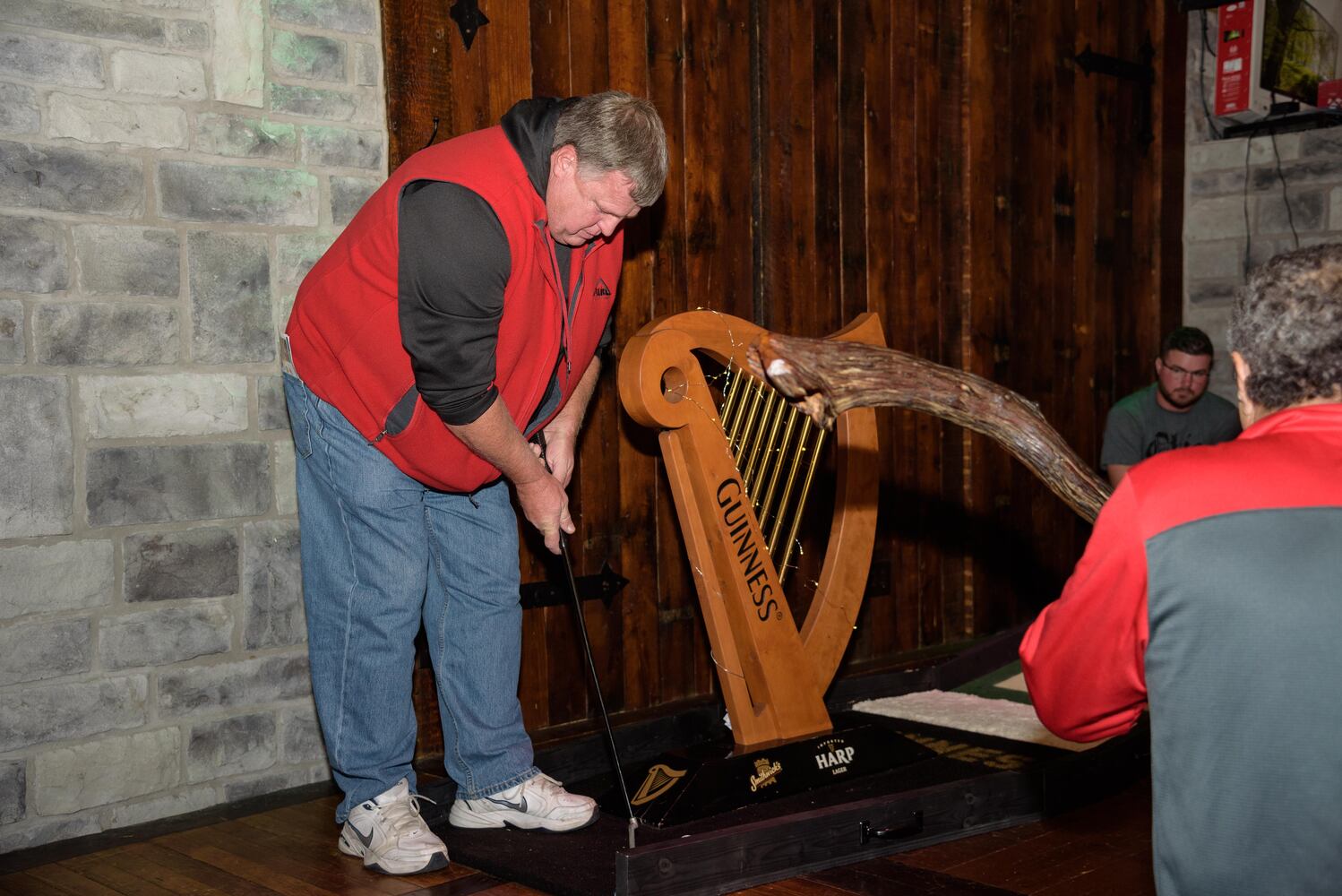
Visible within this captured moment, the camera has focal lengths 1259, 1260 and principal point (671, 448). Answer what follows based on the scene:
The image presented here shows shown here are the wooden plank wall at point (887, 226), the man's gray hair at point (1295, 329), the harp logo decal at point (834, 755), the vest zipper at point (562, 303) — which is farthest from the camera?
the wooden plank wall at point (887, 226)

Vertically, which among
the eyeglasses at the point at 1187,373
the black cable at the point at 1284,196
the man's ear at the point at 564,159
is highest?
the black cable at the point at 1284,196

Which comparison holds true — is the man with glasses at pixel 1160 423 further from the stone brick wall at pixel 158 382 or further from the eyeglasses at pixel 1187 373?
the stone brick wall at pixel 158 382

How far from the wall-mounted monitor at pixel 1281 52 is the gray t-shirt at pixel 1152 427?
139cm

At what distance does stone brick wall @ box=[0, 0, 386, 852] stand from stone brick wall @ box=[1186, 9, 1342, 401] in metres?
3.54

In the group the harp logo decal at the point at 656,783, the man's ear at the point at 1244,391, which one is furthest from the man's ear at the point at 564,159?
the man's ear at the point at 1244,391

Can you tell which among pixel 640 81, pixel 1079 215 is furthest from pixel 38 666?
pixel 1079 215

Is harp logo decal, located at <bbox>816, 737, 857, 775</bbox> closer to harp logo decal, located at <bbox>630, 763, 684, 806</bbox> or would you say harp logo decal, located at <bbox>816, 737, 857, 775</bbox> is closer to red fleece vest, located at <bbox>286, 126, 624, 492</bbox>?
harp logo decal, located at <bbox>630, 763, 684, 806</bbox>

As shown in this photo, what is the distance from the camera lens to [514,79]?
10.4ft

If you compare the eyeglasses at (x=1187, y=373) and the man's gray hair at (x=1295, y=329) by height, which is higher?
the man's gray hair at (x=1295, y=329)

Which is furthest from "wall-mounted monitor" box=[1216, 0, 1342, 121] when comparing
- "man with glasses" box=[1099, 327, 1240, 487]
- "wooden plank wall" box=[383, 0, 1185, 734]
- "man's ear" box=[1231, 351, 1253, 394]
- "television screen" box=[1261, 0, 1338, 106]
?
"man's ear" box=[1231, 351, 1253, 394]

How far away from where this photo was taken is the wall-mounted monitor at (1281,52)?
15.7ft

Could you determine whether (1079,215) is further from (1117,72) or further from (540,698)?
(540,698)

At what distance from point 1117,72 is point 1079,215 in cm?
59

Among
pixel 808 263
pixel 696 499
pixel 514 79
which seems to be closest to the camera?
pixel 696 499
